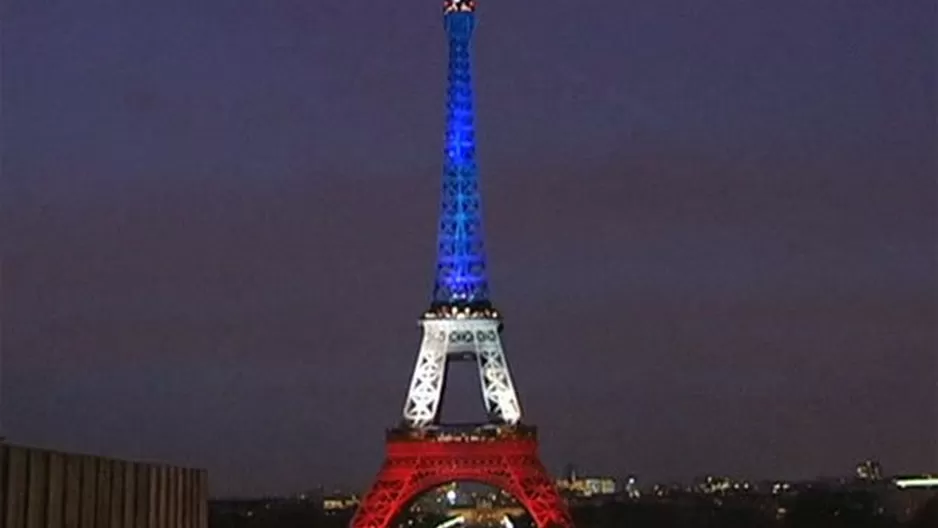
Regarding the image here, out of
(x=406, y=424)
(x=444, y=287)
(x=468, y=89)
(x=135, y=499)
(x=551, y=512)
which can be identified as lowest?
(x=135, y=499)

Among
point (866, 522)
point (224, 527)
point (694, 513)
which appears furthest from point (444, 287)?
point (694, 513)

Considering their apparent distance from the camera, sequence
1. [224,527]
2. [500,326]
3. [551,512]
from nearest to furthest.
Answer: [551,512] → [500,326] → [224,527]

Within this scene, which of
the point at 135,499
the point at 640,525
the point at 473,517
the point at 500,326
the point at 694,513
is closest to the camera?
the point at 135,499

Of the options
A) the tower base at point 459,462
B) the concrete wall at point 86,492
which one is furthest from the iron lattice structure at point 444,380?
the concrete wall at point 86,492

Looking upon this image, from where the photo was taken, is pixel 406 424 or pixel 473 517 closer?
pixel 406 424

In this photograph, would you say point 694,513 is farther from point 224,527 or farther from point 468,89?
point 468,89

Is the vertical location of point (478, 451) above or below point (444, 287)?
below

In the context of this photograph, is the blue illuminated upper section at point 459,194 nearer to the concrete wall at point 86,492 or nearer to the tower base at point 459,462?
the tower base at point 459,462

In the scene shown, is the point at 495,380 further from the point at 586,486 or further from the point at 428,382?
the point at 586,486

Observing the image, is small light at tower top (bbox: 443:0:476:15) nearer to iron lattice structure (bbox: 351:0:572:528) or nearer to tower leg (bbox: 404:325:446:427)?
iron lattice structure (bbox: 351:0:572:528)

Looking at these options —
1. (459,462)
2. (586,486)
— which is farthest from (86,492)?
(586,486)
